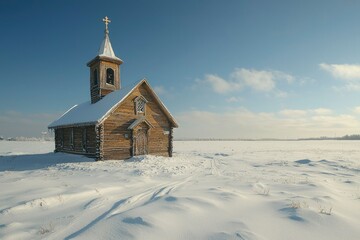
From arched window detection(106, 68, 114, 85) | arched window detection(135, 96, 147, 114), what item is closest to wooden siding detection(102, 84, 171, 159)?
arched window detection(135, 96, 147, 114)

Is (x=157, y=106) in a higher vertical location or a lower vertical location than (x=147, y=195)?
higher

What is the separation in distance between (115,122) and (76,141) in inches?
190

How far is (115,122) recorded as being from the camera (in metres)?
18.6

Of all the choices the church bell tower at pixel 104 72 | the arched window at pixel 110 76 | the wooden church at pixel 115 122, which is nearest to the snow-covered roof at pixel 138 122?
the wooden church at pixel 115 122

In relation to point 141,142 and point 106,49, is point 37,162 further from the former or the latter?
point 106,49

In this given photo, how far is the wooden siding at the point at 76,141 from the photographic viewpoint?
60.6 ft

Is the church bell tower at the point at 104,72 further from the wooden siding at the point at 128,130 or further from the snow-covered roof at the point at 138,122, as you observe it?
the snow-covered roof at the point at 138,122

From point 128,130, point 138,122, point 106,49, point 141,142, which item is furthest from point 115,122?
point 106,49

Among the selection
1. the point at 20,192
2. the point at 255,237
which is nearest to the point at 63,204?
the point at 20,192

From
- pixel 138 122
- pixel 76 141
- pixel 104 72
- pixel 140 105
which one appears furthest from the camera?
pixel 104 72

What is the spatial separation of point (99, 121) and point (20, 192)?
30.9ft

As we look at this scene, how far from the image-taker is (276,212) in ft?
17.4

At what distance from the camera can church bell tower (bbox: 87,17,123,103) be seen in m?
22.8

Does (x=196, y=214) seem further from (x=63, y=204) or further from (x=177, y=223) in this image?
(x=63, y=204)
